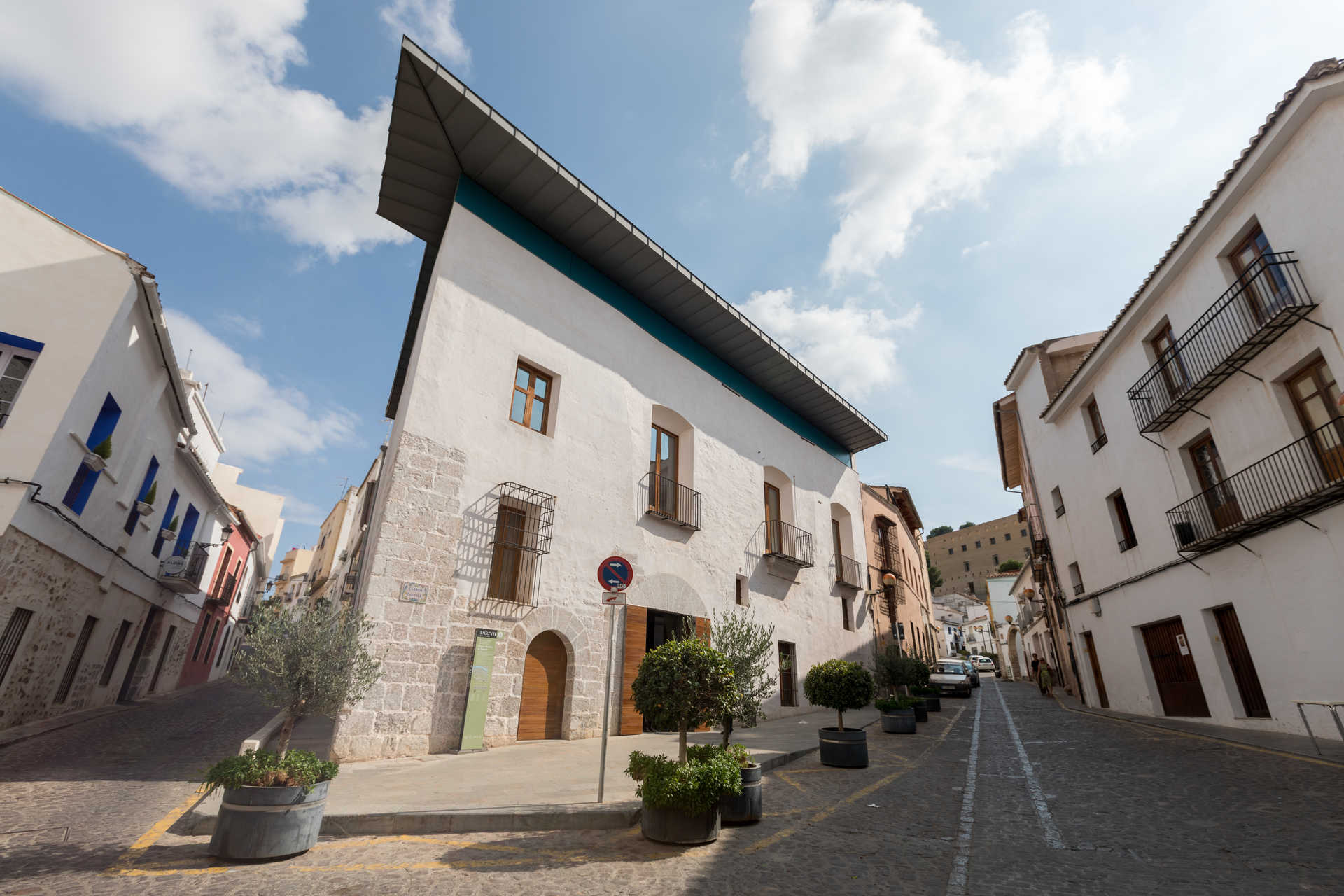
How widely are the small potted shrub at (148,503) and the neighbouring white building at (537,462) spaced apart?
6.51 metres

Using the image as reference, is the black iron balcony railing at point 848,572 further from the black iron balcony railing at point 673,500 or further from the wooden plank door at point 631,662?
the wooden plank door at point 631,662

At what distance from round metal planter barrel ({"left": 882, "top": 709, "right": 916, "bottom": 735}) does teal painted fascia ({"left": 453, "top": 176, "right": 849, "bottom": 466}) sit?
31.2 ft

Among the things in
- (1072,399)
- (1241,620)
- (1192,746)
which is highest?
(1072,399)

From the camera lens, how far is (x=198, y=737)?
1033 cm

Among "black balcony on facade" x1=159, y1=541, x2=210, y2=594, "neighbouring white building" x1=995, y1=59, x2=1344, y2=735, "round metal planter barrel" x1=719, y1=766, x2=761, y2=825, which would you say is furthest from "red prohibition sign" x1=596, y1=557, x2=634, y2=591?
"black balcony on facade" x1=159, y1=541, x2=210, y2=594

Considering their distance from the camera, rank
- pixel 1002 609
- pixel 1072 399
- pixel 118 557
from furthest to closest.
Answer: pixel 1002 609 → pixel 1072 399 → pixel 118 557

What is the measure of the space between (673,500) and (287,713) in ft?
32.0

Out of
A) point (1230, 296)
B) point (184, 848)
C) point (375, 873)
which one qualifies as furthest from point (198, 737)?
point (1230, 296)

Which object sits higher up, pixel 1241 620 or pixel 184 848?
pixel 1241 620

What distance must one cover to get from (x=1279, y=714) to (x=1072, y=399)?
9.78 m

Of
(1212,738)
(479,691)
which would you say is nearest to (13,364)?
(479,691)

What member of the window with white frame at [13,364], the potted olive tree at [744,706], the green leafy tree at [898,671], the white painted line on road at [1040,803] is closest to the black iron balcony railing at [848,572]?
the green leafy tree at [898,671]

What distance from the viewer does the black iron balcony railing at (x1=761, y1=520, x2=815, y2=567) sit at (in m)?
17.3

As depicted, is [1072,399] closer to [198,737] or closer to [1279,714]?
[1279,714]
